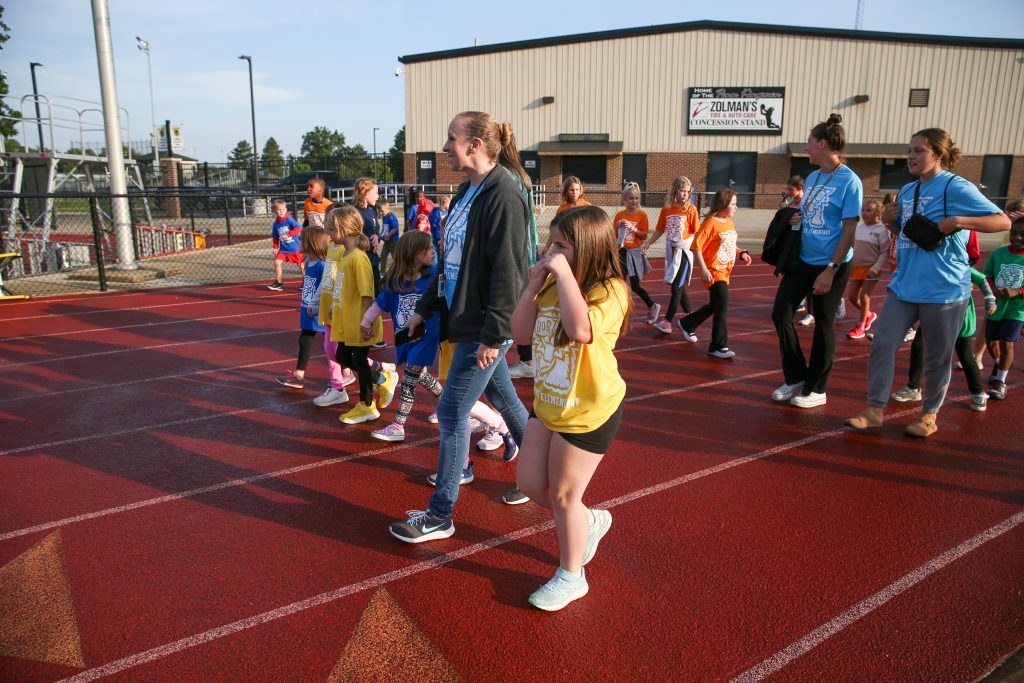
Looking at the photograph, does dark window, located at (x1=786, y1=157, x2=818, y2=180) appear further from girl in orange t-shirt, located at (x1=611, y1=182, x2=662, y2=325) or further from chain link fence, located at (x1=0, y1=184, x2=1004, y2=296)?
girl in orange t-shirt, located at (x1=611, y1=182, x2=662, y2=325)

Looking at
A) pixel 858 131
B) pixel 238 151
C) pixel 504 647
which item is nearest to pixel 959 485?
pixel 504 647

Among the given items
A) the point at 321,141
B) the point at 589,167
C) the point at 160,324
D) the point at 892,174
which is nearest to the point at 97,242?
the point at 160,324

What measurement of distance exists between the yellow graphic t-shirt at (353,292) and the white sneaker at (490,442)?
3.59ft

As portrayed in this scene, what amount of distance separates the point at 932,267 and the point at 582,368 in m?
3.19

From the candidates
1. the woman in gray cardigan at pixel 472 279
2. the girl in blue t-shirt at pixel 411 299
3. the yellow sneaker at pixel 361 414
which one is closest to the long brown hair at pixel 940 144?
the woman in gray cardigan at pixel 472 279

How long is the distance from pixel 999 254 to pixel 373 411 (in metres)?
5.38

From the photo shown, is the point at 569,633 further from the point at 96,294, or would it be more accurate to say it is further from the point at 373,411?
the point at 96,294

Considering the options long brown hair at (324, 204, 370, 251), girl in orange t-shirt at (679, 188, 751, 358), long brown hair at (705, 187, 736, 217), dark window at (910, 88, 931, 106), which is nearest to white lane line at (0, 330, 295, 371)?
long brown hair at (324, 204, 370, 251)

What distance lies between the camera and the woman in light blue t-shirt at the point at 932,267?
4.30 metres

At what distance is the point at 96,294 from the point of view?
11.5 m

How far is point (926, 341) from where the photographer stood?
4684 millimetres

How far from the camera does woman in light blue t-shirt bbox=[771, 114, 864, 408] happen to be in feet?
16.1

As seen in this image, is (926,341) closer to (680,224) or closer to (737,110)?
(680,224)

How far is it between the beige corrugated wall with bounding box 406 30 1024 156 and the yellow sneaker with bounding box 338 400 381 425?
1067 inches
